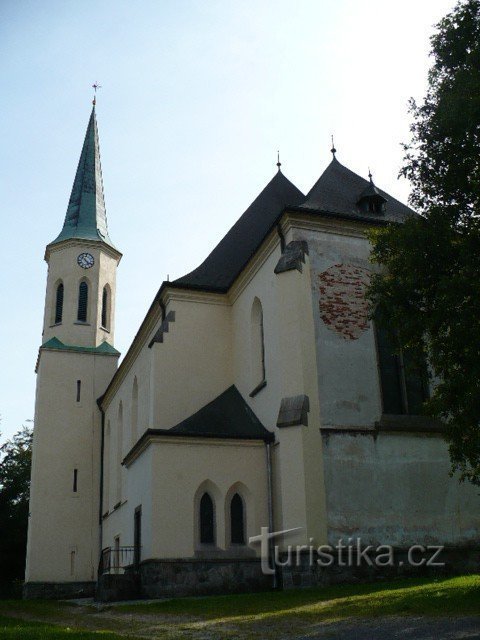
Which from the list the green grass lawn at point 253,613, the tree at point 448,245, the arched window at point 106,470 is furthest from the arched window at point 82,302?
the tree at point 448,245

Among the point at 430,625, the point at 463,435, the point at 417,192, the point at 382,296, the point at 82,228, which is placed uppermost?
the point at 82,228

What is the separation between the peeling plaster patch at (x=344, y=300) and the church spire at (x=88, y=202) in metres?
19.6

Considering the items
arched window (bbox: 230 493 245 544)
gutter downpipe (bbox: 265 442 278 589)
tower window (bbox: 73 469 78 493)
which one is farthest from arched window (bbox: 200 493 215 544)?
tower window (bbox: 73 469 78 493)

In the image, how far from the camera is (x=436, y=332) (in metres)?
13.2

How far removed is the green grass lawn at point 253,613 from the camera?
30.6 ft

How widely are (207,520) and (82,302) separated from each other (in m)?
19.0

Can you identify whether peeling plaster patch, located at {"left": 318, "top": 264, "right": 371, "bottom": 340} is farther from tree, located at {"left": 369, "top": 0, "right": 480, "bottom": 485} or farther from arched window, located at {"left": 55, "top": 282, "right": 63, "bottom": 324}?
arched window, located at {"left": 55, "top": 282, "right": 63, "bottom": 324}

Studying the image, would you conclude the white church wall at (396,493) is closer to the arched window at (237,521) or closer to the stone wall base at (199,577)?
the stone wall base at (199,577)

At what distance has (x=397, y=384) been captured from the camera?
60.8 ft

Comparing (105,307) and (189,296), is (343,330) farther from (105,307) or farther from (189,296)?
(105,307)

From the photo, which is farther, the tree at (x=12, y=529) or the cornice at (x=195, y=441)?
the tree at (x=12, y=529)

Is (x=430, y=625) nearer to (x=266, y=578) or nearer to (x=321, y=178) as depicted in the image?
(x=266, y=578)

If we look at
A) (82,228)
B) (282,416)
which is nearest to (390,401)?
(282,416)

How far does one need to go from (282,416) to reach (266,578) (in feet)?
13.8
